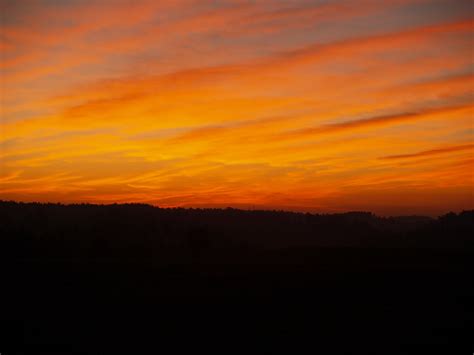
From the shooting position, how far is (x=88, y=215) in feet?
436

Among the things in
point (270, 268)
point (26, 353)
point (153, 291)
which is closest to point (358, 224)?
point (270, 268)

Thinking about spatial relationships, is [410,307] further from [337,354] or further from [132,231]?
[132,231]

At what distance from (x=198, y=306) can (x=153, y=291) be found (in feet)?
15.7

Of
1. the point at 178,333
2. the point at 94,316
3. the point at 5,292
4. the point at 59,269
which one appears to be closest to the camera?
the point at 178,333

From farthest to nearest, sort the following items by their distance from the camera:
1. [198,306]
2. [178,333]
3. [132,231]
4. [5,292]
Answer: [132,231] < [5,292] < [198,306] < [178,333]

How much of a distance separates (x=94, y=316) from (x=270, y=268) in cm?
1678

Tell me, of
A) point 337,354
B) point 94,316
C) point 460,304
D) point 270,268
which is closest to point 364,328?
point 337,354

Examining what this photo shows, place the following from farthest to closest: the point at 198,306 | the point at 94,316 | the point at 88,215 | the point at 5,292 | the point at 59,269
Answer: the point at 88,215 < the point at 59,269 < the point at 5,292 < the point at 198,306 < the point at 94,316

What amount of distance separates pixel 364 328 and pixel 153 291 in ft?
43.3

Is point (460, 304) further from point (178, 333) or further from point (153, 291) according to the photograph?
point (153, 291)

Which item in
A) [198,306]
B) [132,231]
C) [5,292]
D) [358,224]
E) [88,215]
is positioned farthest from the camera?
[358,224]

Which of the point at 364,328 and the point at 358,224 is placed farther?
the point at 358,224

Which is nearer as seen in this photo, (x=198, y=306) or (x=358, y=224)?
(x=198, y=306)

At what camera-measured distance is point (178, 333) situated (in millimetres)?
22125
